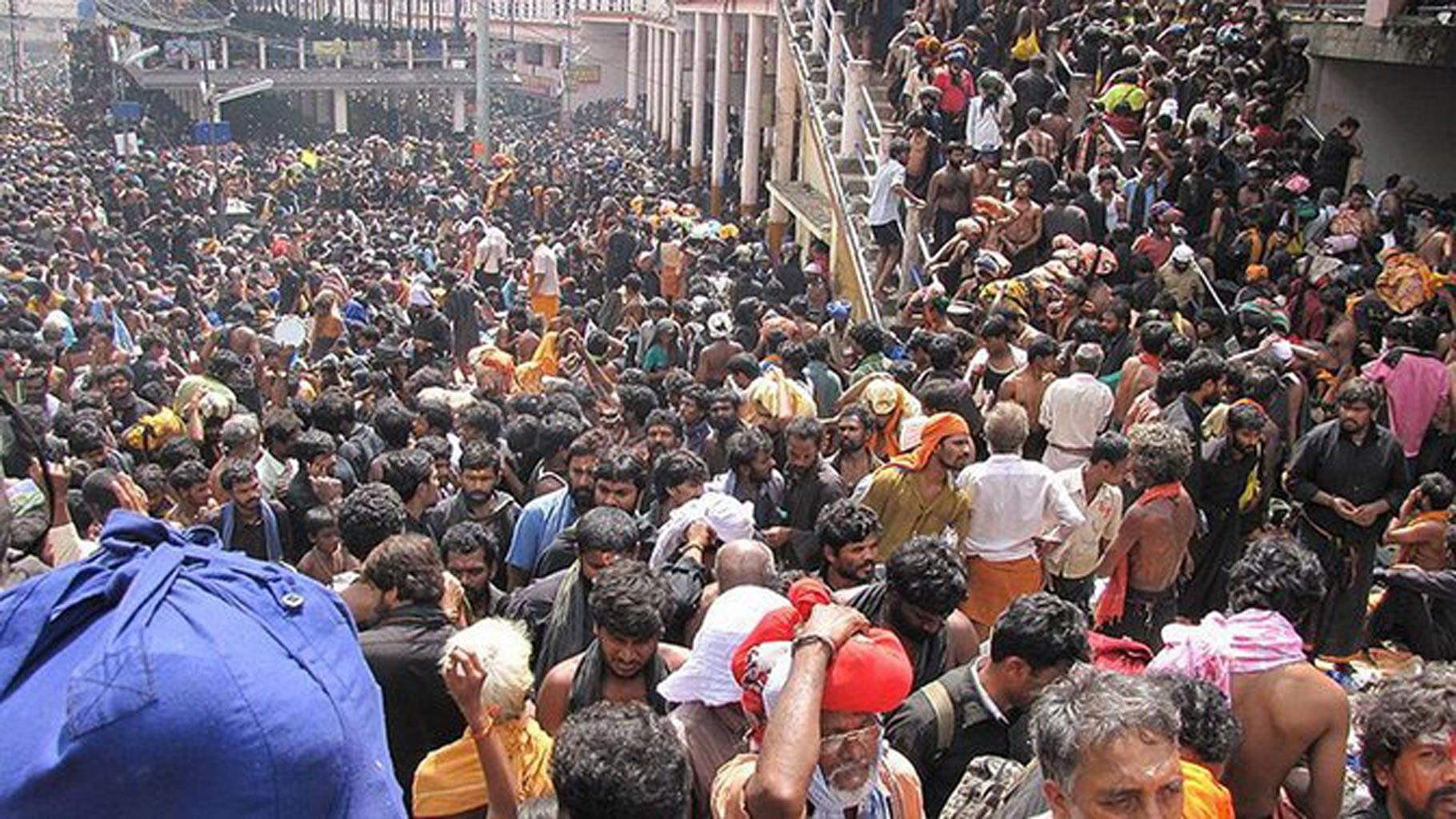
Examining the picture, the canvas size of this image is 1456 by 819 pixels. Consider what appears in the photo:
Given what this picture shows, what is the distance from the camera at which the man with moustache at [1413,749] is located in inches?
115

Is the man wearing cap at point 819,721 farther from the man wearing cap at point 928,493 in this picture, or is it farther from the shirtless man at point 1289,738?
the man wearing cap at point 928,493

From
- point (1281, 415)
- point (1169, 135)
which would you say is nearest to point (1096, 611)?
point (1281, 415)

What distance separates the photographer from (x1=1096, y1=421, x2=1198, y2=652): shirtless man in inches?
206

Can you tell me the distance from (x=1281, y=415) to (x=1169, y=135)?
526 centimetres

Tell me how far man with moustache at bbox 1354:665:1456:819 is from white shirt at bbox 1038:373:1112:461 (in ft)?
12.4

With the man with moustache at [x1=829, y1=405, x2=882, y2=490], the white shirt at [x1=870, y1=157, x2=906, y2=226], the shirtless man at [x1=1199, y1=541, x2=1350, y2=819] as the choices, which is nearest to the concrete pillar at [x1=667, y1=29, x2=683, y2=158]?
the white shirt at [x1=870, y1=157, x2=906, y2=226]

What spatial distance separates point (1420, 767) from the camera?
9.62 feet

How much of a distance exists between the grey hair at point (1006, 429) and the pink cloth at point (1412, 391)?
105 inches

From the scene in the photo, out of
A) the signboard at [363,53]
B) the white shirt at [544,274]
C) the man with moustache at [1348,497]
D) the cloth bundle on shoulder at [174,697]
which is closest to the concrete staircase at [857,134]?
the white shirt at [544,274]

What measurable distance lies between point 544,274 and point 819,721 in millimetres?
12860

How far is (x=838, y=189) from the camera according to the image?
1517 centimetres

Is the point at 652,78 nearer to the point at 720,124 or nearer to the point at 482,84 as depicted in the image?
the point at 482,84

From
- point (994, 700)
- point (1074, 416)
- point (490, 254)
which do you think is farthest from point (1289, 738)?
point (490, 254)

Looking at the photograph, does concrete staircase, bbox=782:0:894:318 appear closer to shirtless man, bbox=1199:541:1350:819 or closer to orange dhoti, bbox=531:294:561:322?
orange dhoti, bbox=531:294:561:322
